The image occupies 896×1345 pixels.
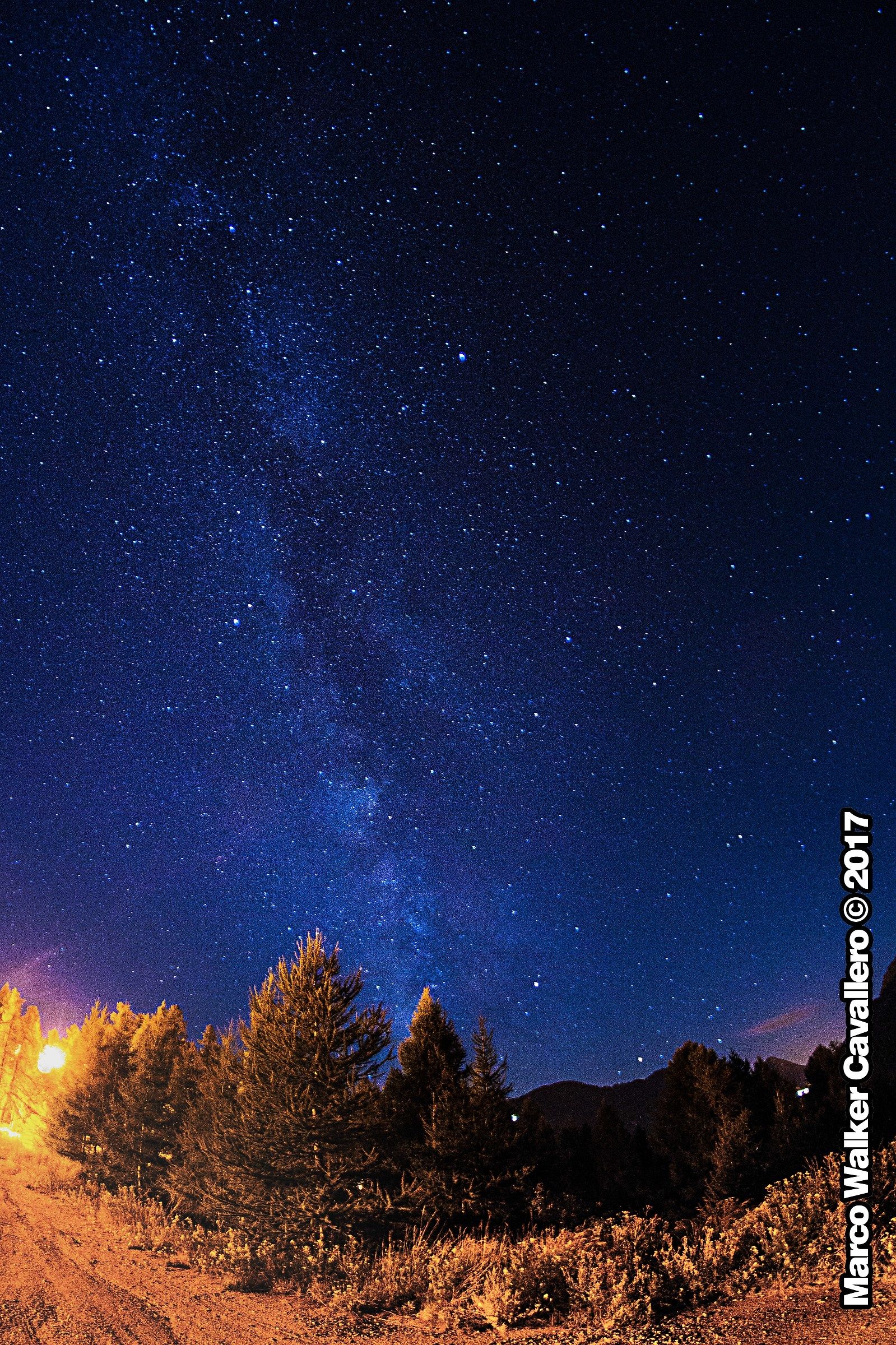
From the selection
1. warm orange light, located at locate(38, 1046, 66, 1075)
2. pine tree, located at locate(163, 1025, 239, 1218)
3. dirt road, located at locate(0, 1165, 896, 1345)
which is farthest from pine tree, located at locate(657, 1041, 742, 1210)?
warm orange light, located at locate(38, 1046, 66, 1075)

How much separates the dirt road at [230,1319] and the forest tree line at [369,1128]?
2081 millimetres

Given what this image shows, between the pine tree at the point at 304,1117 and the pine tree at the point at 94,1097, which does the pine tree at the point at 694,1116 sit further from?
the pine tree at the point at 94,1097

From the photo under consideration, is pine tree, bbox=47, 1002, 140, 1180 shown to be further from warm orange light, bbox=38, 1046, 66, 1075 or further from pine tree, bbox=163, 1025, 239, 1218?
pine tree, bbox=163, 1025, 239, 1218

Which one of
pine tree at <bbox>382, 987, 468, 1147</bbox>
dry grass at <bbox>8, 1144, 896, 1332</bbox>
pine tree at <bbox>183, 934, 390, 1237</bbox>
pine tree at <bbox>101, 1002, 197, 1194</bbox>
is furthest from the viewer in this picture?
pine tree at <bbox>101, 1002, 197, 1194</bbox>

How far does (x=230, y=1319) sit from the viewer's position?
844 cm

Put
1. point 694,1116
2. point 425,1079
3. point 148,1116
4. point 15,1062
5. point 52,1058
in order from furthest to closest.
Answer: point 15,1062 < point 52,1058 < point 694,1116 < point 148,1116 < point 425,1079

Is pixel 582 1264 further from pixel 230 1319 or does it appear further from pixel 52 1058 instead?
pixel 52 1058

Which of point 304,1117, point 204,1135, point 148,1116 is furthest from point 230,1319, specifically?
point 148,1116

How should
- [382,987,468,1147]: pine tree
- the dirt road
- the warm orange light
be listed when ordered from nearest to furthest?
the dirt road
[382,987,468,1147]: pine tree
the warm orange light

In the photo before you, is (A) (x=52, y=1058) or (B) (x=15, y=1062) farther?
(B) (x=15, y=1062)

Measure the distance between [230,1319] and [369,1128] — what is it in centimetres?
423

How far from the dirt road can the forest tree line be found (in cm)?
208

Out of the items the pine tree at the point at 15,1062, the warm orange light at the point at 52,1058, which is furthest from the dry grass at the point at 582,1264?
the pine tree at the point at 15,1062

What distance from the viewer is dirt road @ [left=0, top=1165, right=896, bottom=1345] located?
662cm
